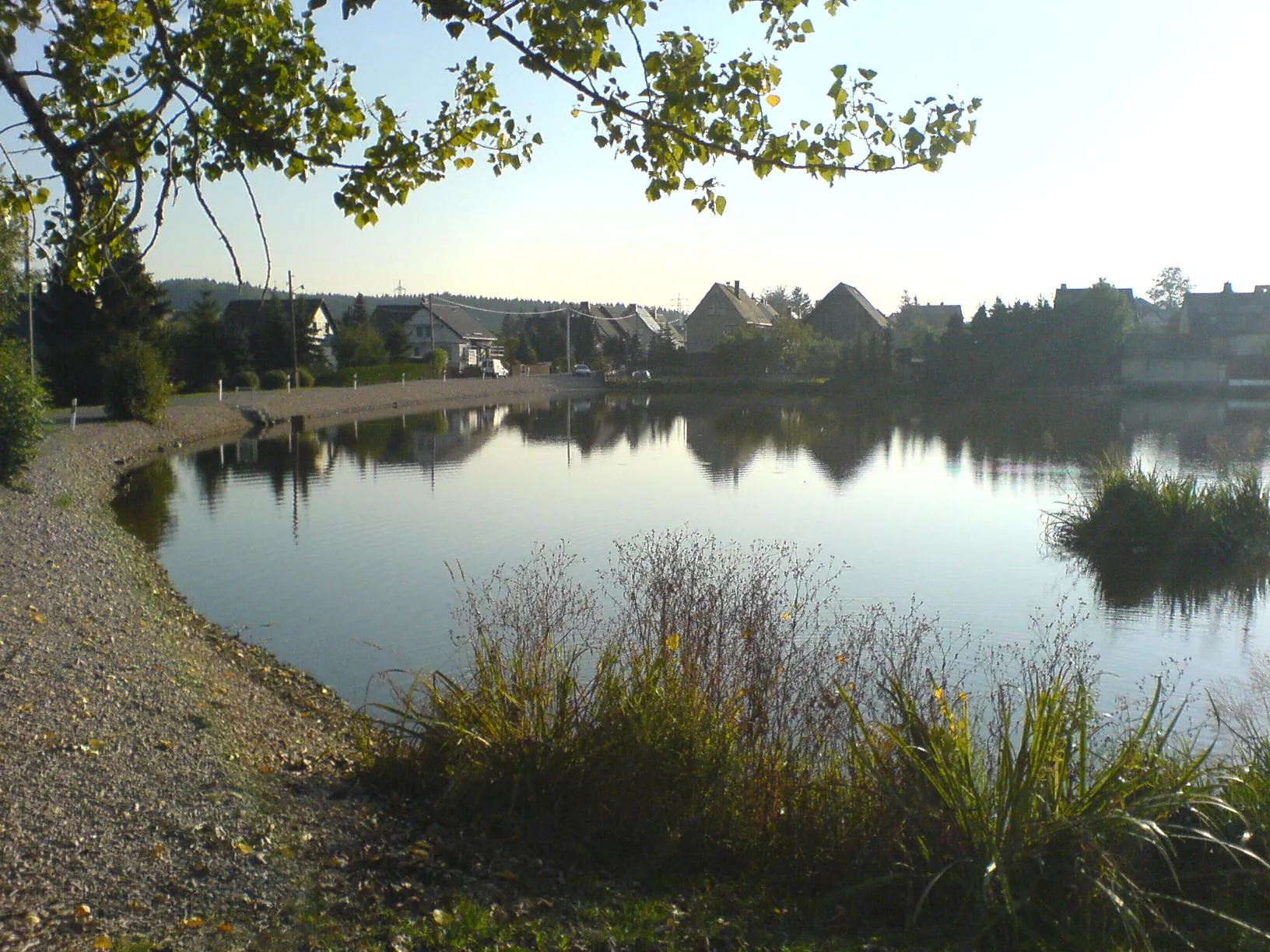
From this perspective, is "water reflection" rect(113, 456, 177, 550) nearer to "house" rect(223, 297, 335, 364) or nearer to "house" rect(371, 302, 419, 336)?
"house" rect(223, 297, 335, 364)

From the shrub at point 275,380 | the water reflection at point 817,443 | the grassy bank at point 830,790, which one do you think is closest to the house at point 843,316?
the water reflection at point 817,443

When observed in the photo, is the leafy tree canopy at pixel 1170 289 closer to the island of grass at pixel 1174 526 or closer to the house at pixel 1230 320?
the house at pixel 1230 320

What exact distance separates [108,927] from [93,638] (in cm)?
600

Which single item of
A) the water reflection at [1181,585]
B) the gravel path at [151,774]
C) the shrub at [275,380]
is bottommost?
the water reflection at [1181,585]

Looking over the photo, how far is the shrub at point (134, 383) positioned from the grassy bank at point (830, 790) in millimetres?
30175

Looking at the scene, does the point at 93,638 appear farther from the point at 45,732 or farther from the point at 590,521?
the point at 590,521

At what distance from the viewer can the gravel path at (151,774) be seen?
4.85 metres

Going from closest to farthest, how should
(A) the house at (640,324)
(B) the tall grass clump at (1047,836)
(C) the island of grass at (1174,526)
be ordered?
(B) the tall grass clump at (1047,836) < (C) the island of grass at (1174,526) < (A) the house at (640,324)

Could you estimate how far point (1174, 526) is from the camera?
19.1 m

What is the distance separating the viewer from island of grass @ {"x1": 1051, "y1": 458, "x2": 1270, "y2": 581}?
723 inches

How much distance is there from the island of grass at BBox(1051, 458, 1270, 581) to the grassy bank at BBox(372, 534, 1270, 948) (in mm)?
10906

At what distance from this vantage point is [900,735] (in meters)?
6.27

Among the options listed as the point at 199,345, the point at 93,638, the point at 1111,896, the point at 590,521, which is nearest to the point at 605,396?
the point at 199,345

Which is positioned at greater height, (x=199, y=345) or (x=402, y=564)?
(x=199, y=345)
